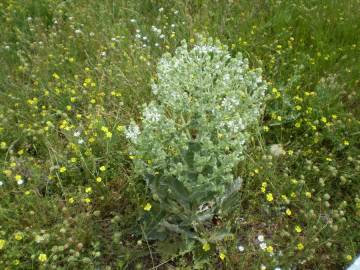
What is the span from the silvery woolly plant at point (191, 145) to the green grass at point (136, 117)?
0.20 meters

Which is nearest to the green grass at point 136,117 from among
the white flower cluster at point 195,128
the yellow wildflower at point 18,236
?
the yellow wildflower at point 18,236

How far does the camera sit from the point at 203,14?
389cm

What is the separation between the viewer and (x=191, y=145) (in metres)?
2.02

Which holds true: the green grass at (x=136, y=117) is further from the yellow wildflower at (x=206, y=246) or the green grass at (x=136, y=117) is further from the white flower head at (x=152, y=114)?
the white flower head at (x=152, y=114)

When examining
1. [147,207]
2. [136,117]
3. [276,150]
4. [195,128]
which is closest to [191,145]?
[195,128]

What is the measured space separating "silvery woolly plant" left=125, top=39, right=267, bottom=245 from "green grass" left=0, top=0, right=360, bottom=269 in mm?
203

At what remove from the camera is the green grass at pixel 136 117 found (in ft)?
7.59

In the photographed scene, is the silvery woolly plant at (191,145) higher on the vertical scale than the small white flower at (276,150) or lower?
higher

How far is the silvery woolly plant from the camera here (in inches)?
79.4

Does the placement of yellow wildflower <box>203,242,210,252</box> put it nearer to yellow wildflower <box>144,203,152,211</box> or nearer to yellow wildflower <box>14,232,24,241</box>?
yellow wildflower <box>144,203,152,211</box>

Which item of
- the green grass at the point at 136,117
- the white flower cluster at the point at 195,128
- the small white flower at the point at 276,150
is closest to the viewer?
the white flower cluster at the point at 195,128

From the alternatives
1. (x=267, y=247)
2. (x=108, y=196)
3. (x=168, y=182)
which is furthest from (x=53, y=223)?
(x=267, y=247)

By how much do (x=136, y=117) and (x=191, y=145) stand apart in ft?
3.68

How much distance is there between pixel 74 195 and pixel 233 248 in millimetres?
1062
